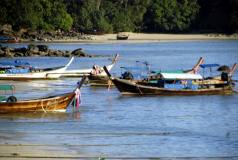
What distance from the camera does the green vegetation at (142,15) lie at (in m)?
92.9

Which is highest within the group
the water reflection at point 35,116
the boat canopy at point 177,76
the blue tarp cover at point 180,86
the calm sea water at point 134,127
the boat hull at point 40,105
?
the boat canopy at point 177,76

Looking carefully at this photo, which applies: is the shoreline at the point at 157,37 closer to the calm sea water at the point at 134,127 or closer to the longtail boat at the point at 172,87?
the longtail boat at the point at 172,87

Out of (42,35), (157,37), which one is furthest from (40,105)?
(157,37)

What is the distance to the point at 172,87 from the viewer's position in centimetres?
2748

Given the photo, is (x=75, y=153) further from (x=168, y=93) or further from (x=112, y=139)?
(x=168, y=93)

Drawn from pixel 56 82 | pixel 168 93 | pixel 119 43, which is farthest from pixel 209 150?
pixel 119 43

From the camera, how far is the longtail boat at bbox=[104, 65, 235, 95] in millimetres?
27141

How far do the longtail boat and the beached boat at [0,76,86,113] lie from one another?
6416 mm

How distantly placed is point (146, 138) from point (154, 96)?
35.1 ft

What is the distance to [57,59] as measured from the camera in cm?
5516

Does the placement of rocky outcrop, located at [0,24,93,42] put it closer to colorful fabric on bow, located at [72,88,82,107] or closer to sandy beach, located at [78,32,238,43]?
sandy beach, located at [78,32,238,43]

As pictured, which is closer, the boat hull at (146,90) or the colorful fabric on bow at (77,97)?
the colorful fabric on bow at (77,97)

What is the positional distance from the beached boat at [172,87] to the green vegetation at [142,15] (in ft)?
210

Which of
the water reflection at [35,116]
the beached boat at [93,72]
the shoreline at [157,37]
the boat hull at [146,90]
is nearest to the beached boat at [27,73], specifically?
the beached boat at [93,72]
